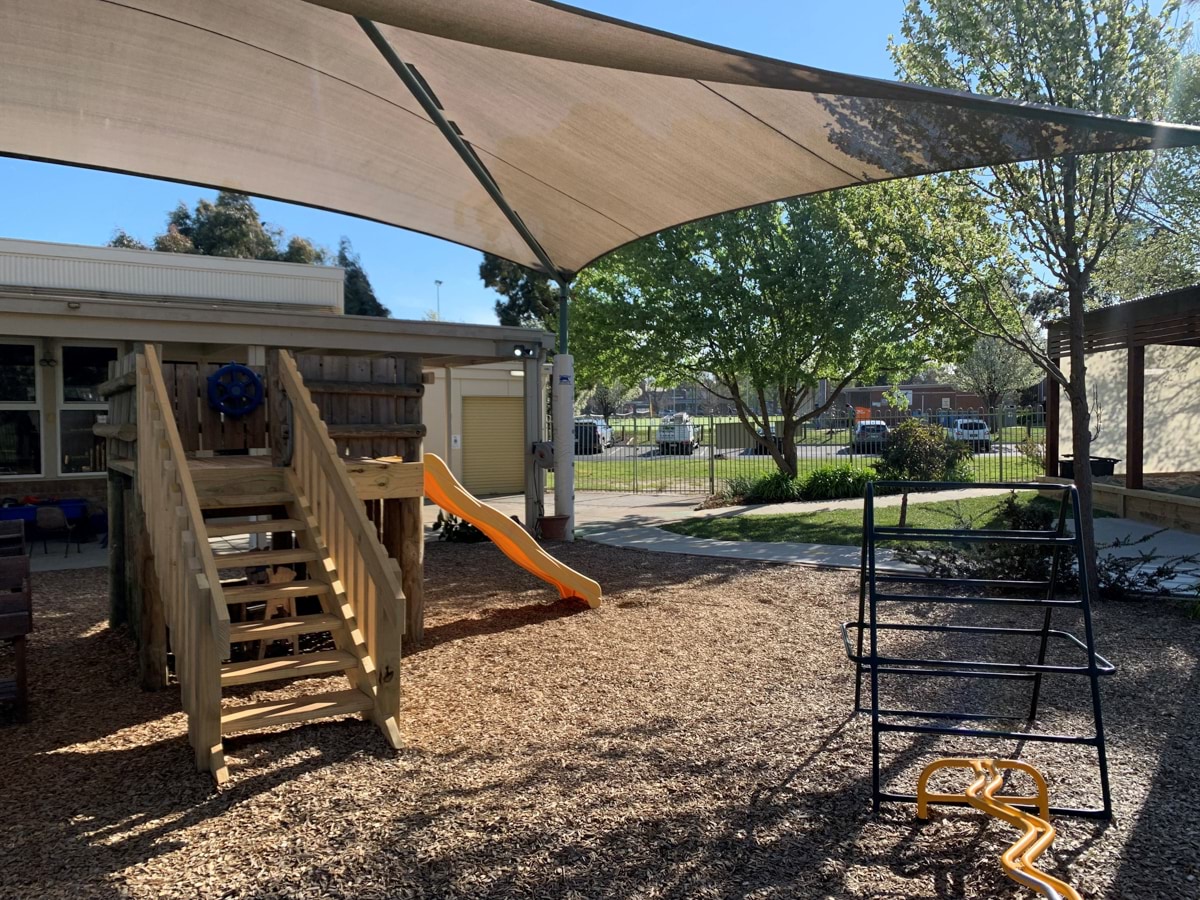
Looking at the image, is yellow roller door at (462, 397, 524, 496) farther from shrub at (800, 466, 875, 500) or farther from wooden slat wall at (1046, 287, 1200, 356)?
wooden slat wall at (1046, 287, 1200, 356)

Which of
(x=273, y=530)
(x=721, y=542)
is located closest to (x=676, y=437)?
(x=721, y=542)

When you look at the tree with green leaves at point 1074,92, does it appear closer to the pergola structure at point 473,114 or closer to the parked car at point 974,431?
the pergola structure at point 473,114

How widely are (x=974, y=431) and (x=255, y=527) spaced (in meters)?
26.1

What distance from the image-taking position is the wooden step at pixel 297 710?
14.2 feet

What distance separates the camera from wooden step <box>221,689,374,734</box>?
433cm

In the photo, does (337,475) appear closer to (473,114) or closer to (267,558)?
(267,558)

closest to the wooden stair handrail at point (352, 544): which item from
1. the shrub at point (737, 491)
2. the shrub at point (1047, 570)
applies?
the shrub at point (1047, 570)

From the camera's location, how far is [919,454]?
18.0m

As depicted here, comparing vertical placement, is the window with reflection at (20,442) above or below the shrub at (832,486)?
above

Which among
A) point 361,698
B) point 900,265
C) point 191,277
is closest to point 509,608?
point 361,698

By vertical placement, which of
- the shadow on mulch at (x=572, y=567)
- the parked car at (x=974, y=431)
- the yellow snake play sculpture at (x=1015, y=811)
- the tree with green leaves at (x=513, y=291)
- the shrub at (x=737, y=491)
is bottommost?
the shadow on mulch at (x=572, y=567)

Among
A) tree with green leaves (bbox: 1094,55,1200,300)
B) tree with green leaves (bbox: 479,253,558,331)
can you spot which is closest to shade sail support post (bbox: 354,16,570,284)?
tree with green leaves (bbox: 1094,55,1200,300)

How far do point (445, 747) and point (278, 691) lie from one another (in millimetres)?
1669

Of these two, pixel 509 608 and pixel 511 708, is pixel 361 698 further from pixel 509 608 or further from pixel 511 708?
pixel 509 608
